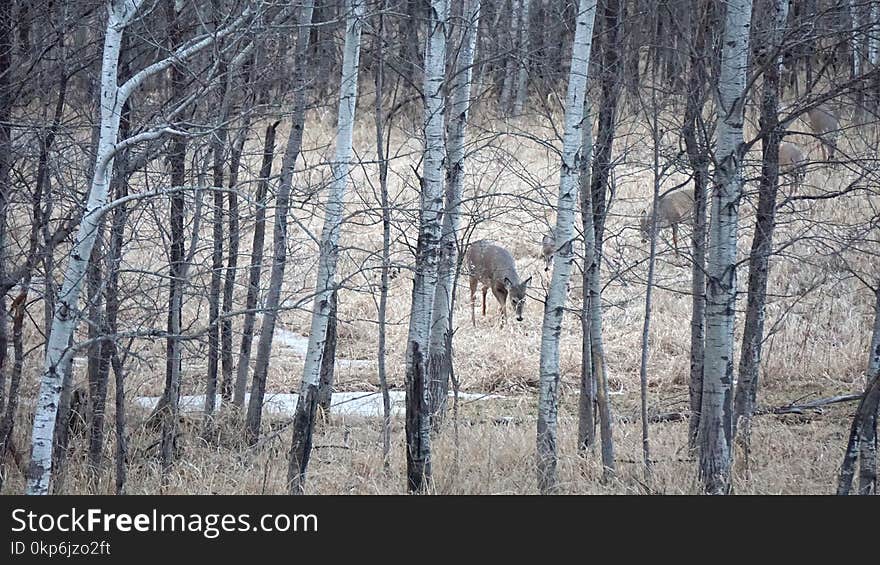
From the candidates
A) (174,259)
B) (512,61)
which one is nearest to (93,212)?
(174,259)

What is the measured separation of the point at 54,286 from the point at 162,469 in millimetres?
1778

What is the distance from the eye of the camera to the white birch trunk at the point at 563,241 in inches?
276

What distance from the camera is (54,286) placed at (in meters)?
6.36

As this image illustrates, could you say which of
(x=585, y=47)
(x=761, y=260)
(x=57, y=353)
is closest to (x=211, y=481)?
(x=57, y=353)

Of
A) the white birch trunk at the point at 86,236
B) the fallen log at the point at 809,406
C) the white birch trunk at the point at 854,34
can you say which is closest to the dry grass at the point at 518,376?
the fallen log at the point at 809,406

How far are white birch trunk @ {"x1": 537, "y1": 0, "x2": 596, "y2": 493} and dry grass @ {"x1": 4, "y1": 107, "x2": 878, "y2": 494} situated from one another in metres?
0.33

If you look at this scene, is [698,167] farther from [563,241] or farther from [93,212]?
[93,212]

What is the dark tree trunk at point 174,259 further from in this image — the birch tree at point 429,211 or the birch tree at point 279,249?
the birch tree at point 429,211

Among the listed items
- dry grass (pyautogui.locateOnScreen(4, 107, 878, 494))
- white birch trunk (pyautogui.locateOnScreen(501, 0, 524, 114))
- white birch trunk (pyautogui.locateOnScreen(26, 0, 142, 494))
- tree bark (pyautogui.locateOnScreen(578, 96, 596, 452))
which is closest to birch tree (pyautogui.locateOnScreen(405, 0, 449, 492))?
dry grass (pyautogui.locateOnScreen(4, 107, 878, 494))

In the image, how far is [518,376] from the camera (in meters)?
11.6

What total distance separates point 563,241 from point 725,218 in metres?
1.34

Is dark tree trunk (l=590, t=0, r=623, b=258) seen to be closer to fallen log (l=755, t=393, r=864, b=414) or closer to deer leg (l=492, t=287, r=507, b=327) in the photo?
fallen log (l=755, t=393, r=864, b=414)
